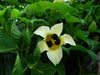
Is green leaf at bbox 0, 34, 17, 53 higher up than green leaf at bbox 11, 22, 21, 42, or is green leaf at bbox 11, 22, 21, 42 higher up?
green leaf at bbox 11, 22, 21, 42

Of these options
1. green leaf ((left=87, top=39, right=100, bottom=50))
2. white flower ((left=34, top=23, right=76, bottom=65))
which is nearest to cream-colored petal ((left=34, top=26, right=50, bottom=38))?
white flower ((left=34, top=23, right=76, bottom=65))

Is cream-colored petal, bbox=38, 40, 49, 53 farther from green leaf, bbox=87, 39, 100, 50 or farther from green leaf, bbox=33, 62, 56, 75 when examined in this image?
green leaf, bbox=87, 39, 100, 50

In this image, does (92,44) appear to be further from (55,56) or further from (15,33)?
(15,33)

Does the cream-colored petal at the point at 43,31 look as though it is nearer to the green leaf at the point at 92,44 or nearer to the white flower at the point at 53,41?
the white flower at the point at 53,41

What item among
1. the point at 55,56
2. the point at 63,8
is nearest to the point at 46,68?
the point at 55,56

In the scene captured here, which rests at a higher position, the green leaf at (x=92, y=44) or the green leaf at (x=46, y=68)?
the green leaf at (x=46, y=68)

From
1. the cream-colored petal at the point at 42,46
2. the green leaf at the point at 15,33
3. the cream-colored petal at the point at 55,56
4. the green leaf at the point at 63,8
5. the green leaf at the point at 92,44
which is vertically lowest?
the green leaf at the point at 92,44

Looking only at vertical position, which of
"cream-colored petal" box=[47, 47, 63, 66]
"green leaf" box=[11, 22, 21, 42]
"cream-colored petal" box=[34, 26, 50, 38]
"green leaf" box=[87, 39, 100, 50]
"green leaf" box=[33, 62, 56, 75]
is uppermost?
"green leaf" box=[11, 22, 21, 42]

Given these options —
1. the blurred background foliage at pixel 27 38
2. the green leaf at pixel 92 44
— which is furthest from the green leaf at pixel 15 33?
the green leaf at pixel 92 44

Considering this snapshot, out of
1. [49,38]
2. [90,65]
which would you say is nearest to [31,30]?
[49,38]
